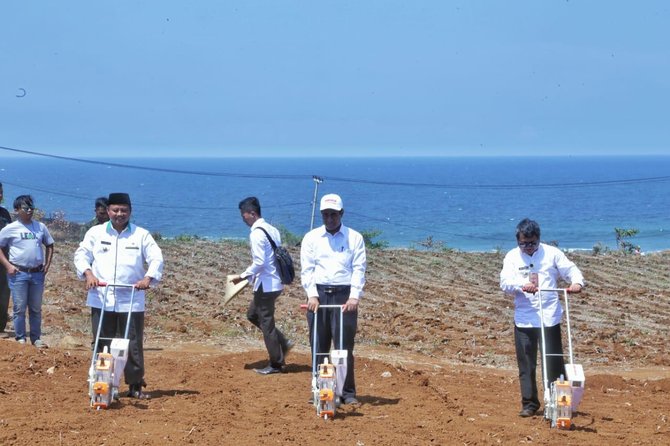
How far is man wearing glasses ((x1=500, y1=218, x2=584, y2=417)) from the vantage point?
8.99 meters

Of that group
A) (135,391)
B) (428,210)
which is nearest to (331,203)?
(135,391)

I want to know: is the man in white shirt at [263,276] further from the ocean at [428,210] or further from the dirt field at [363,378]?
the ocean at [428,210]

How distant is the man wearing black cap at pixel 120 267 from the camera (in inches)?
362

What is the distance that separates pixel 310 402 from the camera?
9.45 m

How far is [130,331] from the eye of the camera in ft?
30.5

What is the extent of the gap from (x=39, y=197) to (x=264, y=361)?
4768 inches

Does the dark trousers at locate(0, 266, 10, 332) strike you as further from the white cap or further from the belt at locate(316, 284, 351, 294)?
the white cap

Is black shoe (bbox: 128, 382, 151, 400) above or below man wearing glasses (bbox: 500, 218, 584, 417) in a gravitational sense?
below

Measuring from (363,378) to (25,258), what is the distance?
173 inches

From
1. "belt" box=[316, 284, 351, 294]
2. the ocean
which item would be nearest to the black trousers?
"belt" box=[316, 284, 351, 294]

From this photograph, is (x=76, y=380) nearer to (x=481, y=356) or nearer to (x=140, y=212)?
(x=481, y=356)

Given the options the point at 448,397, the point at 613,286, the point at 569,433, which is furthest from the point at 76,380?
the point at 613,286

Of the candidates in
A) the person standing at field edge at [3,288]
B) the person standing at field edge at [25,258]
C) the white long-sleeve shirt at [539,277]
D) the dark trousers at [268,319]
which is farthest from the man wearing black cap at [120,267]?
the person standing at field edge at [3,288]

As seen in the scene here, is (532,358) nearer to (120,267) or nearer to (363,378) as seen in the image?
(363,378)
